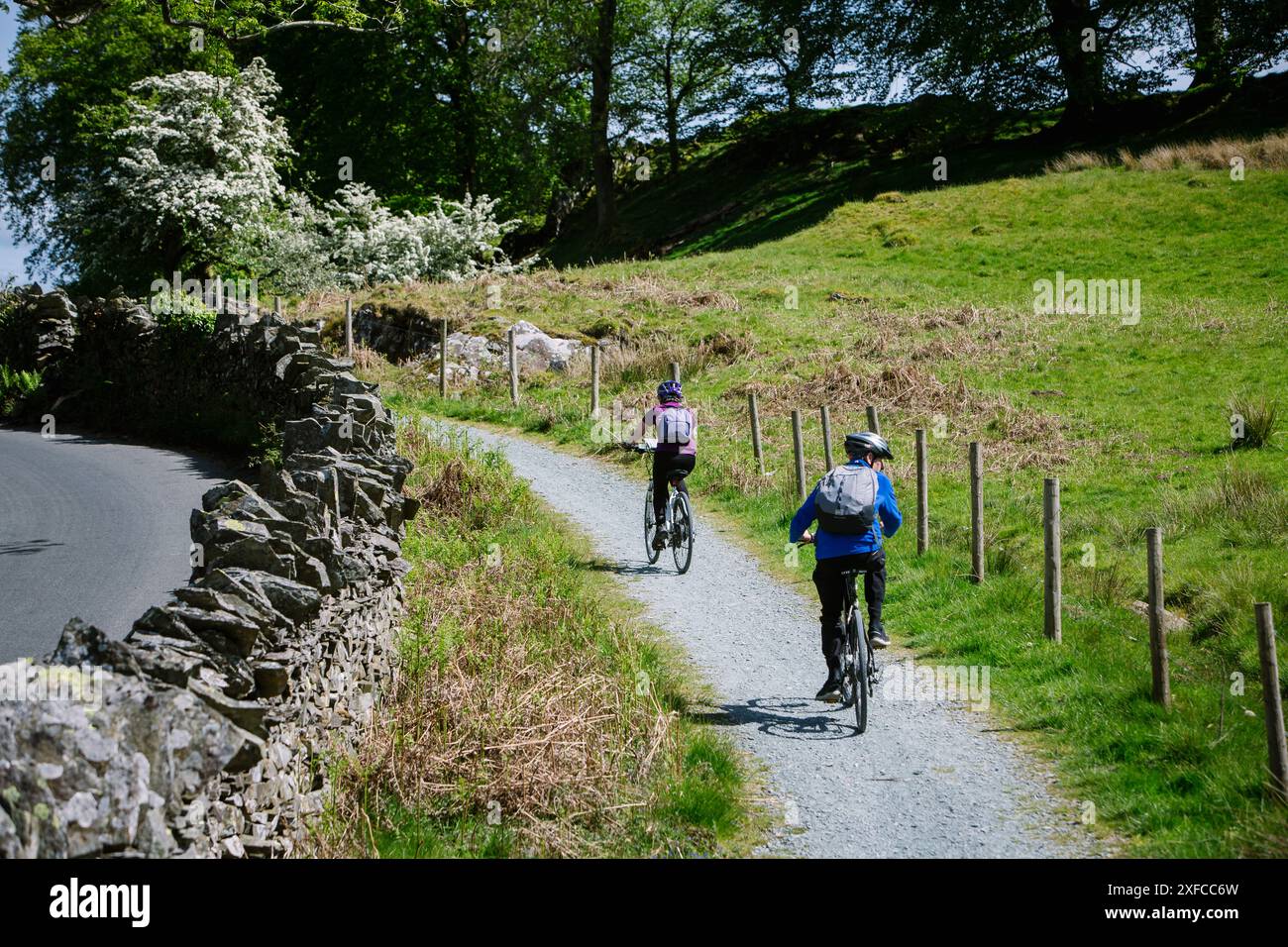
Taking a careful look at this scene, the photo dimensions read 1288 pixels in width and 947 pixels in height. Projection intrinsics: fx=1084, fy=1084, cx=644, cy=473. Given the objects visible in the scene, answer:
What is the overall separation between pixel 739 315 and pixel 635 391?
17.3 ft

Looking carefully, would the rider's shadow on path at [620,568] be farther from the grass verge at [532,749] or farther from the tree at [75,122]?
the tree at [75,122]

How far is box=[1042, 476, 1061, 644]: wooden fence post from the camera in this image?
10.5 meters

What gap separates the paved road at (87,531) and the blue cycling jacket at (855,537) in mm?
6618

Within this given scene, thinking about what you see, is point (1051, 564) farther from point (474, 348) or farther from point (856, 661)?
point (474, 348)

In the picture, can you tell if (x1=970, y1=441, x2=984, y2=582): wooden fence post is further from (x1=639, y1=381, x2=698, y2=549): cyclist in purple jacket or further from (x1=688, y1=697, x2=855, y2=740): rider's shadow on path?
(x1=688, y1=697, x2=855, y2=740): rider's shadow on path

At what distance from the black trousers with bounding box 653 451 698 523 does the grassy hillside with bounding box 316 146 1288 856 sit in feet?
3.33

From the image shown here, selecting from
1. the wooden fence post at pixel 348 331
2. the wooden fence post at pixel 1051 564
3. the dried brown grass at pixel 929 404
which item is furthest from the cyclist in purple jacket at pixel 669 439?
the wooden fence post at pixel 348 331

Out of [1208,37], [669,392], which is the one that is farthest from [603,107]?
[669,392]

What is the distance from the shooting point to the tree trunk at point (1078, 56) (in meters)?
42.7

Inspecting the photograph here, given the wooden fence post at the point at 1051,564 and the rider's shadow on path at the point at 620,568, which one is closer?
the wooden fence post at the point at 1051,564

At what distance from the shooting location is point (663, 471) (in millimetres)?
13320

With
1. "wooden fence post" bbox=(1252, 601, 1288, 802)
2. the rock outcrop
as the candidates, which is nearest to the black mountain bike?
"wooden fence post" bbox=(1252, 601, 1288, 802)

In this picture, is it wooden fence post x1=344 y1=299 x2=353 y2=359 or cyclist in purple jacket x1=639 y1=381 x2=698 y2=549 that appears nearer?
cyclist in purple jacket x1=639 y1=381 x2=698 y2=549

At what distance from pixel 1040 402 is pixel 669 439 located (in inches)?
405
